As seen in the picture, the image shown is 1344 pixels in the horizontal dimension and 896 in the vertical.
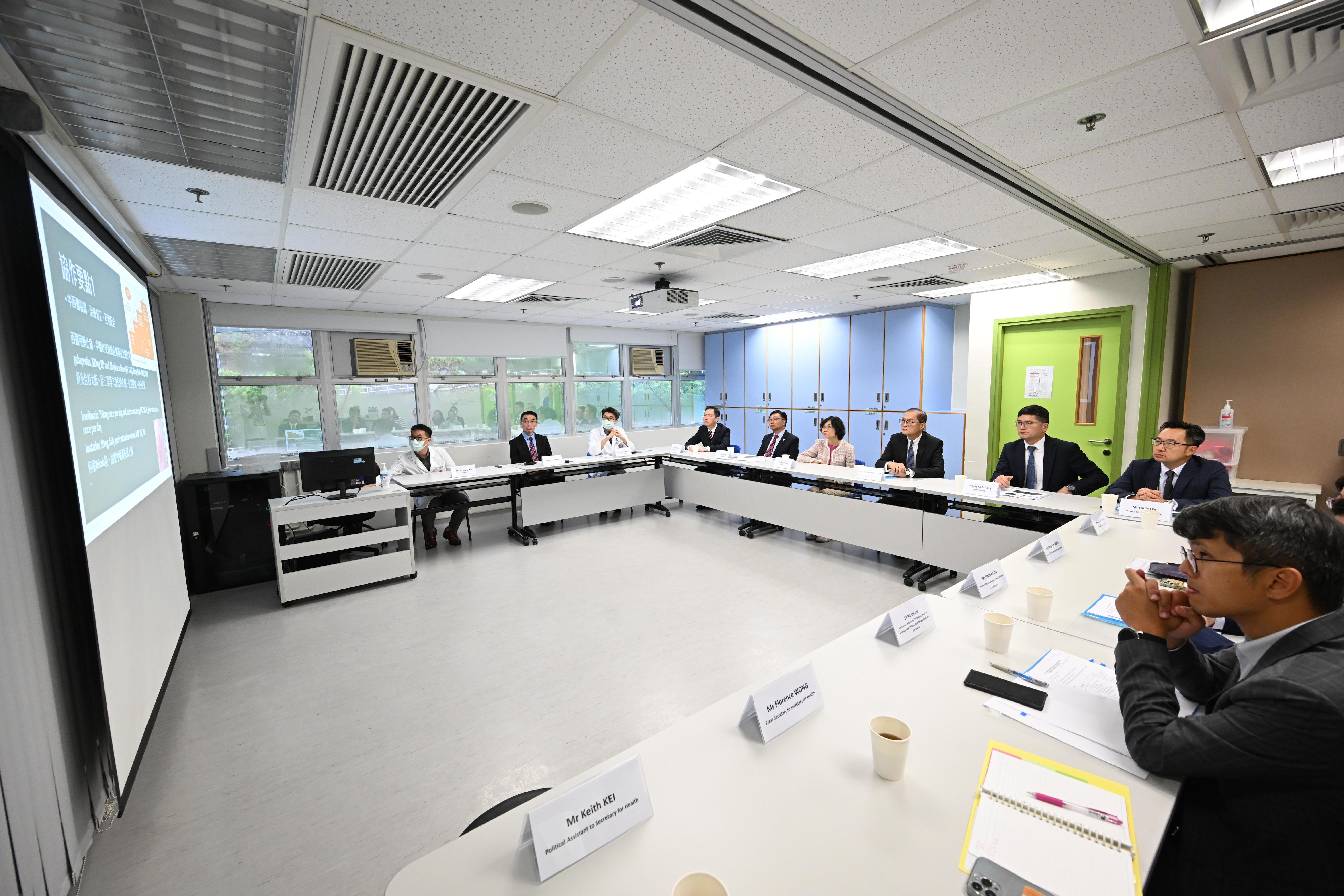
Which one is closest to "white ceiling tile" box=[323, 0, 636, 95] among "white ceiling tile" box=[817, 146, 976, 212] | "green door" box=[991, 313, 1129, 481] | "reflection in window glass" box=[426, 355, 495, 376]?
"white ceiling tile" box=[817, 146, 976, 212]

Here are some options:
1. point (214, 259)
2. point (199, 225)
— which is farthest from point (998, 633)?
point (214, 259)

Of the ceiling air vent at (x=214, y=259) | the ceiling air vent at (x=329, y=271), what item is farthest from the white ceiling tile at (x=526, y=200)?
the ceiling air vent at (x=214, y=259)

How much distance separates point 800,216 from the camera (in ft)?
9.73

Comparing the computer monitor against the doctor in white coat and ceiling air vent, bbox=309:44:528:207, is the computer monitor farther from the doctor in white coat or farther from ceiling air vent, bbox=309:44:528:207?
ceiling air vent, bbox=309:44:528:207

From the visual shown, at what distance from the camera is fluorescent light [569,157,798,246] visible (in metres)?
2.44

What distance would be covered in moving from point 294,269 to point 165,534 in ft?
6.97

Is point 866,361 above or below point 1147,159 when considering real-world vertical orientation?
below

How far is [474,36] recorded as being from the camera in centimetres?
141

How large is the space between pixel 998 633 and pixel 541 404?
7.12 metres

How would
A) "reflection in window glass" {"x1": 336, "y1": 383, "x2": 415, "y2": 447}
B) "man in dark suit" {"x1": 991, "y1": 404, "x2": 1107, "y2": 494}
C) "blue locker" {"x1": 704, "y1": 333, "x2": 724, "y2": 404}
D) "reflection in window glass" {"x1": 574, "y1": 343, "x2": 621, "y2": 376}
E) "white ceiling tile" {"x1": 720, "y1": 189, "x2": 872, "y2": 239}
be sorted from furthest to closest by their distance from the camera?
"blue locker" {"x1": 704, "y1": 333, "x2": 724, "y2": 404}
"reflection in window glass" {"x1": 574, "y1": 343, "x2": 621, "y2": 376}
"reflection in window glass" {"x1": 336, "y1": 383, "x2": 415, "y2": 447}
"man in dark suit" {"x1": 991, "y1": 404, "x2": 1107, "y2": 494}
"white ceiling tile" {"x1": 720, "y1": 189, "x2": 872, "y2": 239}

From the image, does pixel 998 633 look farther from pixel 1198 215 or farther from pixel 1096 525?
pixel 1198 215

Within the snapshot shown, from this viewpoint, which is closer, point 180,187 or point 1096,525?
point 180,187

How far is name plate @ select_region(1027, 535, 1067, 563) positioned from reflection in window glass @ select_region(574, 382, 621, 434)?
6575 millimetres

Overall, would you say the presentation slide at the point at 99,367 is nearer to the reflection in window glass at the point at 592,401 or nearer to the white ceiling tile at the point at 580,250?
the white ceiling tile at the point at 580,250
